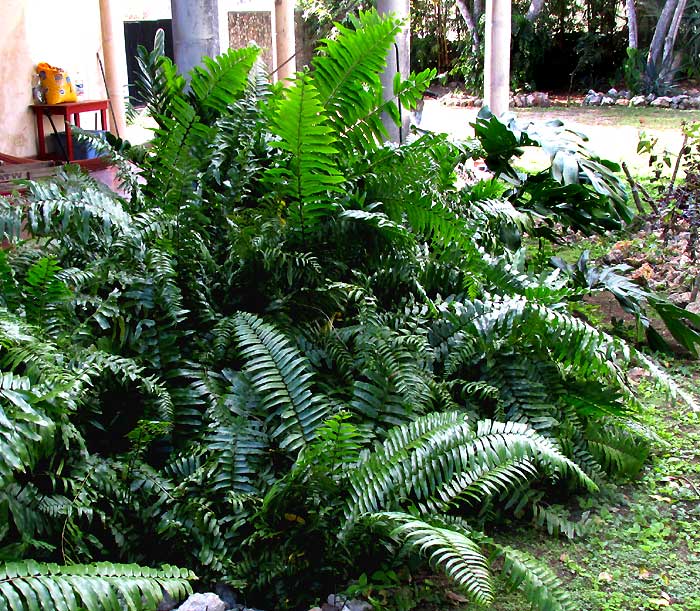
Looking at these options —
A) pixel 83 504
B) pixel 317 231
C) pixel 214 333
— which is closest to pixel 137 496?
pixel 83 504

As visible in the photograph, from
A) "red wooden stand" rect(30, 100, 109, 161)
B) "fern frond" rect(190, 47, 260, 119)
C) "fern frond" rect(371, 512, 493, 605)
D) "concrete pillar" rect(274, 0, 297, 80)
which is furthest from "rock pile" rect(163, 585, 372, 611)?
"concrete pillar" rect(274, 0, 297, 80)

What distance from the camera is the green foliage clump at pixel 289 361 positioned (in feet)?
8.27

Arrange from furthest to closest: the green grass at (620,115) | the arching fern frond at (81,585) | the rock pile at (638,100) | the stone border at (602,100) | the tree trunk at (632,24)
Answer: the tree trunk at (632,24)
the stone border at (602,100)
the rock pile at (638,100)
the green grass at (620,115)
the arching fern frond at (81,585)

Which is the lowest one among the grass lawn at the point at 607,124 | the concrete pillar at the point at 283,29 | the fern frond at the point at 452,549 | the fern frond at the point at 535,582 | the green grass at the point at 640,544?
the green grass at the point at 640,544

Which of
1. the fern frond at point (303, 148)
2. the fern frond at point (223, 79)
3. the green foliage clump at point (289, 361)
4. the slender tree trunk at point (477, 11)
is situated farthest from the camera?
the slender tree trunk at point (477, 11)

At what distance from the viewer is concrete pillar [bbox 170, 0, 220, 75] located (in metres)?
4.77

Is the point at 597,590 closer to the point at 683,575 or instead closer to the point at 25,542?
the point at 683,575

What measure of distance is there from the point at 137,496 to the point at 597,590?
1438 millimetres

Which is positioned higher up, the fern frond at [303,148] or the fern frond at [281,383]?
the fern frond at [303,148]

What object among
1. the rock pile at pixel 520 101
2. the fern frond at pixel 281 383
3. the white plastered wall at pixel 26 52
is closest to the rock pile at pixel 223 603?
the fern frond at pixel 281 383

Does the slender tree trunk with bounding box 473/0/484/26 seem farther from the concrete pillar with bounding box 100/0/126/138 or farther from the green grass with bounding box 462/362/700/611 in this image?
the green grass with bounding box 462/362/700/611

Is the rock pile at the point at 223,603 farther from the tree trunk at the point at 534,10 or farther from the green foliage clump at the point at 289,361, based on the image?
the tree trunk at the point at 534,10

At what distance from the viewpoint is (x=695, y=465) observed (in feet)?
11.0

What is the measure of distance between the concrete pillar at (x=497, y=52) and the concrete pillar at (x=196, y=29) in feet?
20.4
